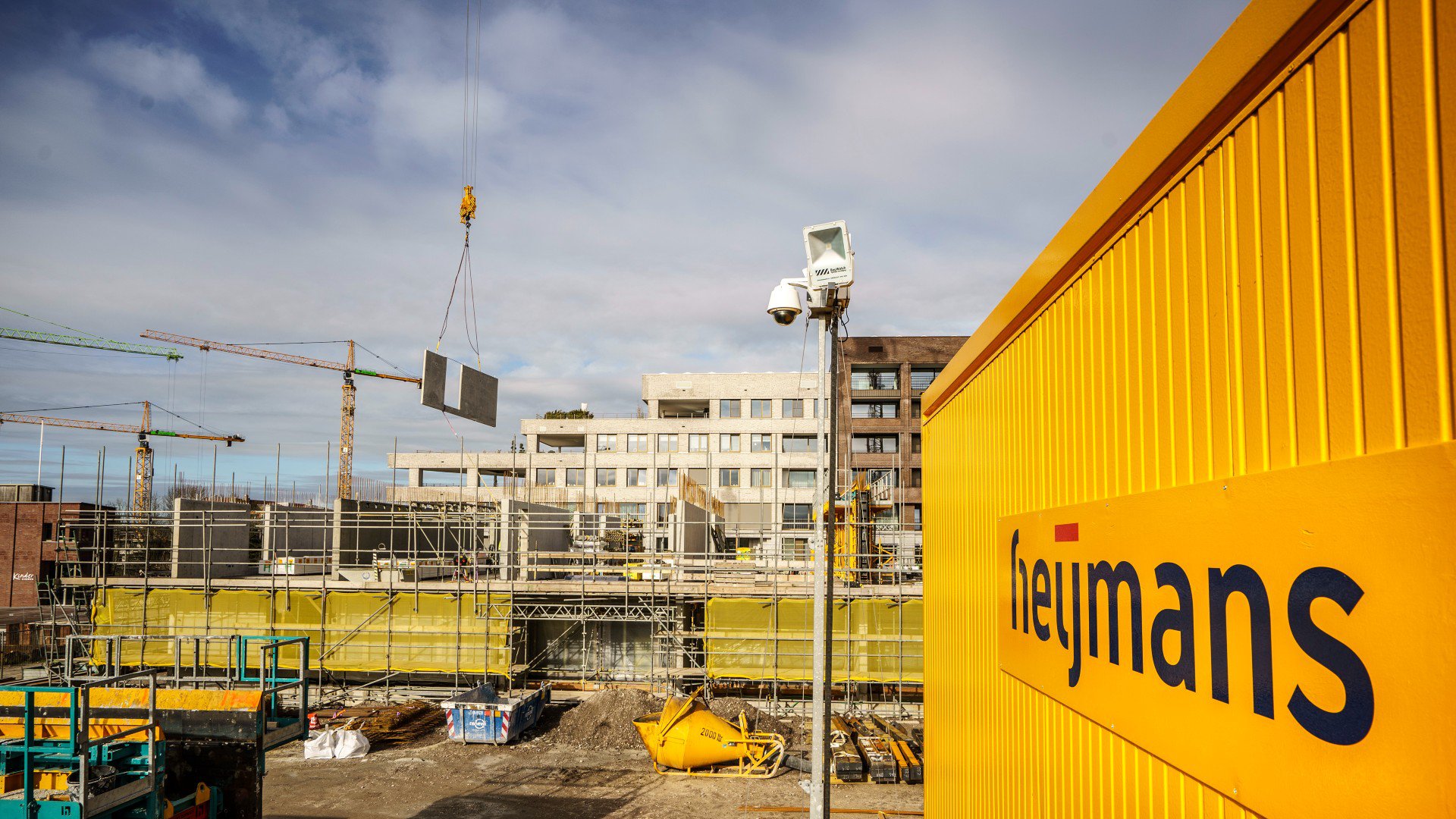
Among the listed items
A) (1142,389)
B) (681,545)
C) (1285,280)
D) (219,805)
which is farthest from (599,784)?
(1285,280)

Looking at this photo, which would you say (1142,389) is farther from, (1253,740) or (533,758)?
(533,758)

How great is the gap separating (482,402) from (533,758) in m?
8.15

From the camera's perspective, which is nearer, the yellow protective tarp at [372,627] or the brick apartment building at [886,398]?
the yellow protective tarp at [372,627]

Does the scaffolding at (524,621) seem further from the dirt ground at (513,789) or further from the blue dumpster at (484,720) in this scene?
the dirt ground at (513,789)

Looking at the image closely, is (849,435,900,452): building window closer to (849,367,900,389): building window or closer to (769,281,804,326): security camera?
(849,367,900,389): building window

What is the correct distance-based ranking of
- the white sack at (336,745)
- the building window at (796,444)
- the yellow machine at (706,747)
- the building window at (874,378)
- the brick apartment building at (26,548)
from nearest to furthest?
the yellow machine at (706,747), the white sack at (336,745), the brick apartment building at (26,548), the building window at (874,378), the building window at (796,444)

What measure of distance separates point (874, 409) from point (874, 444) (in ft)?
8.23

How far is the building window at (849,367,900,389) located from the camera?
60.4m

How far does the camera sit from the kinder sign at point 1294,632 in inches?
76.4

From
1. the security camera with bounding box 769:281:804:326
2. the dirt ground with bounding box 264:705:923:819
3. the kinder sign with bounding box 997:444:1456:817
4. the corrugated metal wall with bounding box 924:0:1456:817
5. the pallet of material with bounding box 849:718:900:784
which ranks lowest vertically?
the dirt ground with bounding box 264:705:923:819

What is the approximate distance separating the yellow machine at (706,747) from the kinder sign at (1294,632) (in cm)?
1518

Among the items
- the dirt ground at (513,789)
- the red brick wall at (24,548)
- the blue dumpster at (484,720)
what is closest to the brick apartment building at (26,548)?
the red brick wall at (24,548)

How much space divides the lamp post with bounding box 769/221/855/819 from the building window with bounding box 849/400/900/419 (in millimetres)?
50943

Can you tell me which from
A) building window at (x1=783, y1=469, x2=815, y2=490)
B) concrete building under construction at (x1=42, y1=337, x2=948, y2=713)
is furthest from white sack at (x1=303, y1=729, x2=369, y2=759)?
building window at (x1=783, y1=469, x2=815, y2=490)
